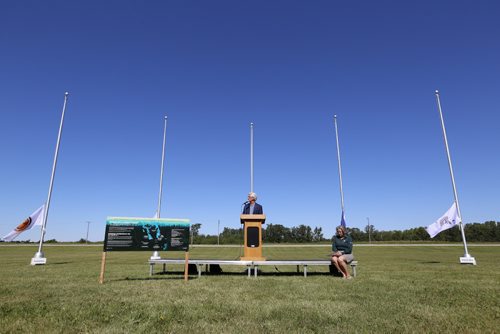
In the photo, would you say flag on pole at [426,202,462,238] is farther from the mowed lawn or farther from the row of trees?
the row of trees

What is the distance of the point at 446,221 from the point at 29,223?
2463 cm

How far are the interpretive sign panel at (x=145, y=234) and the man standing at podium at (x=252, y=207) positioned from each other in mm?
2492

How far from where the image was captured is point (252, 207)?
12227 millimetres

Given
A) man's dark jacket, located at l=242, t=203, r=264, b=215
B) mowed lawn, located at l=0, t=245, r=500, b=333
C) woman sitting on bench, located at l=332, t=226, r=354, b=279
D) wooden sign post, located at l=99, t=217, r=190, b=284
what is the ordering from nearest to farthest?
mowed lawn, located at l=0, t=245, r=500, b=333
wooden sign post, located at l=99, t=217, r=190, b=284
woman sitting on bench, located at l=332, t=226, r=354, b=279
man's dark jacket, located at l=242, t=203, r=264, b=215

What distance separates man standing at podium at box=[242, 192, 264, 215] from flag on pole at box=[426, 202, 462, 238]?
12660 mm

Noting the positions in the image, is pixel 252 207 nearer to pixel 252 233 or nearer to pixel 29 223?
pixel 252 233

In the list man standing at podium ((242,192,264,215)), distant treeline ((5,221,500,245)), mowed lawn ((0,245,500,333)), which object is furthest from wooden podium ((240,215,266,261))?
distant treeline ((5,221,500,245))

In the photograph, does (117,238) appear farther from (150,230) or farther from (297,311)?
(297,311)

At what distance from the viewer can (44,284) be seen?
Result: 29.1 ft

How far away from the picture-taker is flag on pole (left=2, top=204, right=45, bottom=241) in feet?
56.1

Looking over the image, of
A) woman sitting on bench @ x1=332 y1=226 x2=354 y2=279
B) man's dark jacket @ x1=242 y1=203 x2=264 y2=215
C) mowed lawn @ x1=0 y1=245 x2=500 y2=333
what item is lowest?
mowed lawn @ x1=0 y1=245 x2=500 y2=333

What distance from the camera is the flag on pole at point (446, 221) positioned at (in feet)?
60.9

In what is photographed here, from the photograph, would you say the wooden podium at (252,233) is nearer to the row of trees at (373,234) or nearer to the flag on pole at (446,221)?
the flag on pole at (446,221)

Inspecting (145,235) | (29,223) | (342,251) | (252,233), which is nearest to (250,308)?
(252,233)
